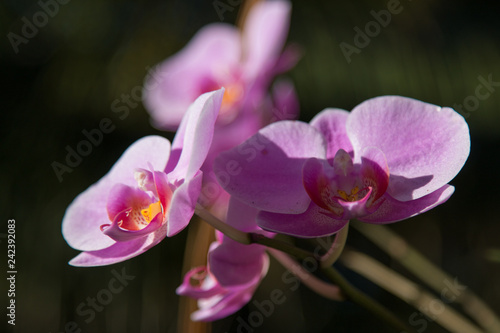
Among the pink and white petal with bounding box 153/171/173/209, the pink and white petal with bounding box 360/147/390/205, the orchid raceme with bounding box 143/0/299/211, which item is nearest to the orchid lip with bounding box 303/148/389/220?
the pink and white petal with bounding box 360/147/390/205

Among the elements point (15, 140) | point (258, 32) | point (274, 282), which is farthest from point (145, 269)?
point (258, 32)

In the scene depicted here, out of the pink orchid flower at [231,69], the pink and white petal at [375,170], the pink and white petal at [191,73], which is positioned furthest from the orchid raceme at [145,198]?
the pink and white petal at [191,73]

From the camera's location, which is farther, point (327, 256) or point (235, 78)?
point (235, 78)

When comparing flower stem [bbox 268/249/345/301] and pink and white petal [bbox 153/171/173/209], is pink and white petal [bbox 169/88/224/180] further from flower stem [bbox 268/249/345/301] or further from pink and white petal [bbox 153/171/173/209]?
flower stem [bbox 268/249/345/301]

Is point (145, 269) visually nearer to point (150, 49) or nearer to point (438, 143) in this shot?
point (150, 49)

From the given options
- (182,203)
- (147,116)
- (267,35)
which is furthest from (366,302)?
(147,116)

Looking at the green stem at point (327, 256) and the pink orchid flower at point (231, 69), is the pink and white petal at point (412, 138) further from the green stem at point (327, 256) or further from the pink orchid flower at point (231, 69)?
the pink orchid flower at point (231, 69)

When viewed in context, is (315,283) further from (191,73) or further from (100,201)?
(191,73)
